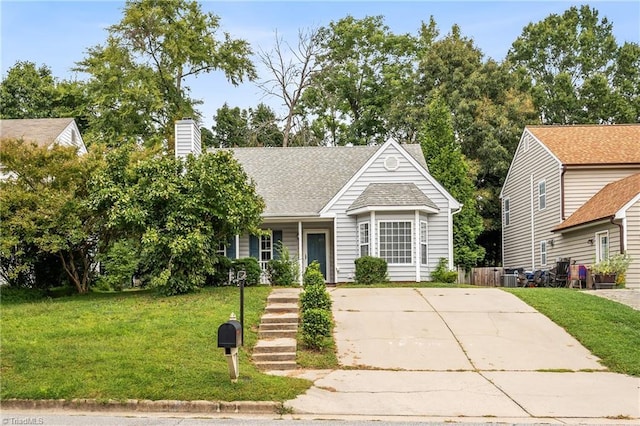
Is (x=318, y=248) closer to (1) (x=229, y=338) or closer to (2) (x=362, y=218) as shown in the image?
(2) (x=362, y=218)

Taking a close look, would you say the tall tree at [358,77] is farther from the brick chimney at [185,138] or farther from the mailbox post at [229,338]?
the mailbox post at [229,338]

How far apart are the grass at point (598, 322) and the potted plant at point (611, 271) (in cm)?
238

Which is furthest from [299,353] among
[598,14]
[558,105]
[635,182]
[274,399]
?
[598,14]

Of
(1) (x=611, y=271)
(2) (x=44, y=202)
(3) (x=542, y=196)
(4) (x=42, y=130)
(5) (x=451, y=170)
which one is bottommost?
(1) (x=611, y=271)

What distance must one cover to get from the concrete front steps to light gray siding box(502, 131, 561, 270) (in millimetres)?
14068

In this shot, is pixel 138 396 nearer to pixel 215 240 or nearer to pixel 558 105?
pixel 215 240

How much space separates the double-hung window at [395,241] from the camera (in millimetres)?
22812

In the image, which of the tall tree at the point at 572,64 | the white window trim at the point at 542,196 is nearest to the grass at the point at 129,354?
the white window trim at the point at 542,196

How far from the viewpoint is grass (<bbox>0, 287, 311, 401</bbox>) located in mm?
9609

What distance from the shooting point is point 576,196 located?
25.7 meters

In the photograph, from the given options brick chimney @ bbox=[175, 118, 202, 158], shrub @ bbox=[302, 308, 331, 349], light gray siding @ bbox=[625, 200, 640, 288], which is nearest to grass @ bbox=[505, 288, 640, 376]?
light gray siding @ bbox=[625, 200, 640, 288]

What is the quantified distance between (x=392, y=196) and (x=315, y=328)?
10.8 m

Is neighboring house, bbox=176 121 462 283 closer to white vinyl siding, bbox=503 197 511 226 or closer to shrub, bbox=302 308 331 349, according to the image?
shrub, bbox=302 308 331 349

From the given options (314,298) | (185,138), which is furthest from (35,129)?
(314,298)
